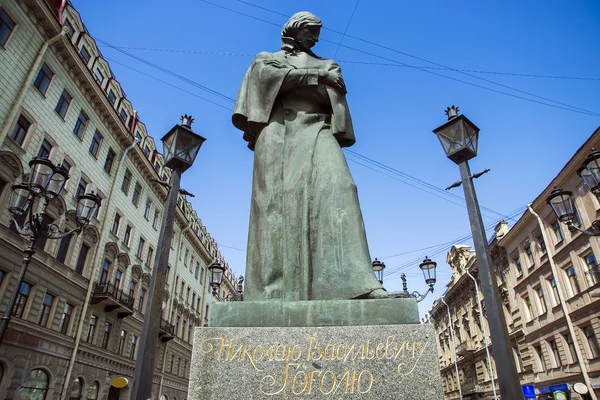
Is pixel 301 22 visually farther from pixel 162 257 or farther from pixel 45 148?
pixel 45 148

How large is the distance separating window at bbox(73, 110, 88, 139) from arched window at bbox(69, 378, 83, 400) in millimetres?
12551

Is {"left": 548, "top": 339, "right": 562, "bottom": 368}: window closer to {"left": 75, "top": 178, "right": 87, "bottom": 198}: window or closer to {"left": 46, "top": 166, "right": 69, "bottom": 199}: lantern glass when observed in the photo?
{"left": 46, "top": 166, "right": 69, "bottom": 199}: lantern glass

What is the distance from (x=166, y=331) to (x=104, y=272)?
9500 millimetres

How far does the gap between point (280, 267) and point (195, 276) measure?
41.1 m

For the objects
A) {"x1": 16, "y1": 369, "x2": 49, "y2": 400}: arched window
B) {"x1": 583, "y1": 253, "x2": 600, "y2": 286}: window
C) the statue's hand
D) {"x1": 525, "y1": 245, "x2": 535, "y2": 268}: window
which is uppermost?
{"x1": 525, "y1": 245, "x2": 535, "y2": 268}: window

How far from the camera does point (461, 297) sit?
4384 cm

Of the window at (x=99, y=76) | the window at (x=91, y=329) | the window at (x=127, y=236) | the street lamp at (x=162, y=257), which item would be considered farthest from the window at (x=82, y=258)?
the street lamp at (x=162, y=257)

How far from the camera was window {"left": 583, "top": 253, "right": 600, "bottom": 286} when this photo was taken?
20.7 meters

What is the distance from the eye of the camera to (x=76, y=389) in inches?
803

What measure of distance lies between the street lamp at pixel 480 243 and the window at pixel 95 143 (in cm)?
2144

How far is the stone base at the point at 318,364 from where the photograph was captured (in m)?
2.15

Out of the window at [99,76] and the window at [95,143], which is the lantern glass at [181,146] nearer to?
the window at [95,143]

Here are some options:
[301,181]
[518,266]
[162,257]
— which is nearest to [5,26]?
[162,257]

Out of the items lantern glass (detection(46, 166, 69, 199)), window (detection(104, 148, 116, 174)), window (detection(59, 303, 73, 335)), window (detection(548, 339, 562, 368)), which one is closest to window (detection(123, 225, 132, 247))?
window (detection(104, 148, 116, 174))
